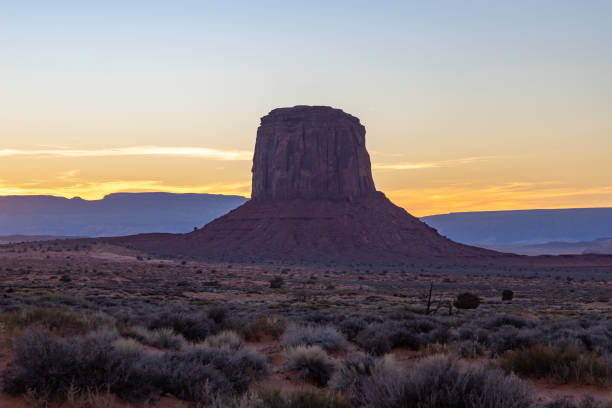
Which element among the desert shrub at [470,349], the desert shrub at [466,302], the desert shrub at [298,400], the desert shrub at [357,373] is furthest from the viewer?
the desert shrub at [466,302]

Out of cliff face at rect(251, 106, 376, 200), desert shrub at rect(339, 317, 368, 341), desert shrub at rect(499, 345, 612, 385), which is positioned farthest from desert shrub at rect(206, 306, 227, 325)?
cliff face at rect(251, 106, 376, 200)

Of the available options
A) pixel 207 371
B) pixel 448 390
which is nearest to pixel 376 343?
pixel 207 371

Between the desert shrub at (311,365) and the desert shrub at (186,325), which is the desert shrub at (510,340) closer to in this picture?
the desert shrub at (311,365)

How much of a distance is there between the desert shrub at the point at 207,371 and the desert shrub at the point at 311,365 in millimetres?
591

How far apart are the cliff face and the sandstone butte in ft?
0.66

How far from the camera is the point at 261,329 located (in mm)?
14023

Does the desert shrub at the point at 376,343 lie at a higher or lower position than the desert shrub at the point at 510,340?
lower

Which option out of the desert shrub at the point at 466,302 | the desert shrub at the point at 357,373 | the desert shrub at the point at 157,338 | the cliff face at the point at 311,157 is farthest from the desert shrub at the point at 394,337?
the cliff face at the point at 311,157

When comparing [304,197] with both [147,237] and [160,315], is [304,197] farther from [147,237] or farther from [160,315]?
[160,315]

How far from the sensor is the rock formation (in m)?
91.7

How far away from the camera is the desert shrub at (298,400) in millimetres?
5586

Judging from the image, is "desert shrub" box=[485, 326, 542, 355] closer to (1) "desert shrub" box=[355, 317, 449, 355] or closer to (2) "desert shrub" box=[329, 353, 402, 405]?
(1) "desert shrub" box=[355, 317, 449, 355]

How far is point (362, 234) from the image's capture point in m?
94.4

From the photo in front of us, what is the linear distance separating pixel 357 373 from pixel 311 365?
5.28 feet
